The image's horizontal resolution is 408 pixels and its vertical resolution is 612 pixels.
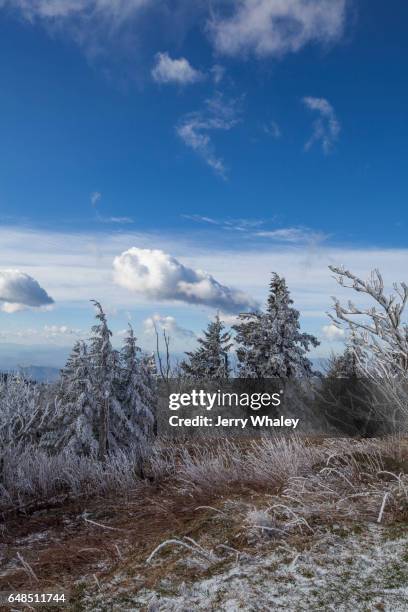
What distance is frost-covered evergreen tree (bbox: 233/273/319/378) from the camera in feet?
86.6

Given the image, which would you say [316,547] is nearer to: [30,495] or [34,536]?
[34,536]

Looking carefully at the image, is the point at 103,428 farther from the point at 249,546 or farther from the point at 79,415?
the point at 249,546

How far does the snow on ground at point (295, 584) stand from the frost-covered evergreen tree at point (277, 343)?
23.0m

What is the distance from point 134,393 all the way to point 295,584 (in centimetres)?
2163

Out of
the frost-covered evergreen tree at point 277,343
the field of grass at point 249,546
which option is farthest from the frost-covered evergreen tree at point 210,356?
the field of grass at point 249,546

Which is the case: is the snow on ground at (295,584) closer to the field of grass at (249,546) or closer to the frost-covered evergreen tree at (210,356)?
the field of grass at (249,546)

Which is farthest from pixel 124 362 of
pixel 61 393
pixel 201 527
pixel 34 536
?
pixel 201 527

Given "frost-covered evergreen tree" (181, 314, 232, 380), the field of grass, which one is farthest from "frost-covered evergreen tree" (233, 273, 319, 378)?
the field of grass

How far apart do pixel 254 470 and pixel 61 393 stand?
62.9 feet

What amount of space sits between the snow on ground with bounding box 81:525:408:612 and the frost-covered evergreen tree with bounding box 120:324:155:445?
20.5 meters

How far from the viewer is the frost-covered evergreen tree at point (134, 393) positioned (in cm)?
2372

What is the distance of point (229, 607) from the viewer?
2727 mm

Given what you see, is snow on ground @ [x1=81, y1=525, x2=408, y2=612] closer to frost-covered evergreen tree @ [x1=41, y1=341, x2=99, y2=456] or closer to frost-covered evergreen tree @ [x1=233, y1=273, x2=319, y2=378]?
frost-covered evergreen tree @ [x1=41, y1=341, x2=99, y2=456]

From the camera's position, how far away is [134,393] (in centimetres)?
2402
